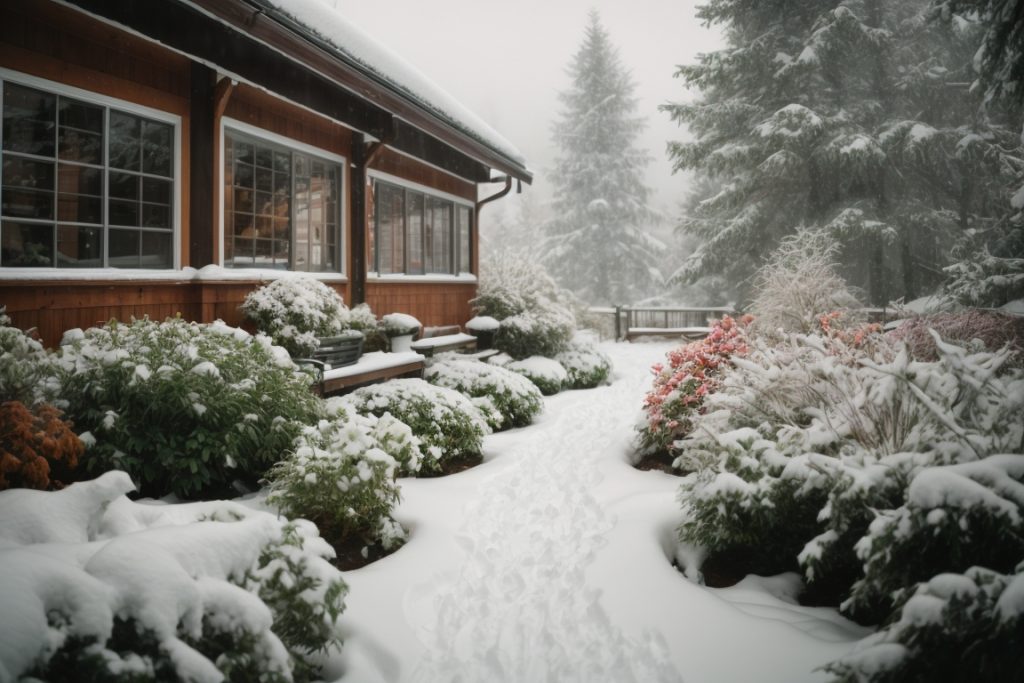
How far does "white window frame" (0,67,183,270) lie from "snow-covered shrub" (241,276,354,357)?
80 cm

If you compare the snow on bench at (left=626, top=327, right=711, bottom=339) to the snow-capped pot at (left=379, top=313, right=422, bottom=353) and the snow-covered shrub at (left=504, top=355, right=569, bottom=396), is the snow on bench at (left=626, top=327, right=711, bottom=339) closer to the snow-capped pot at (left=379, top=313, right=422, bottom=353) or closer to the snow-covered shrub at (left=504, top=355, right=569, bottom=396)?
the snow-covered shrub at (left=504, top=355, right=569, bottom=396)

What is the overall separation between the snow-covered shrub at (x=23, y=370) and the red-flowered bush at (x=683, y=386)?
4.23 m

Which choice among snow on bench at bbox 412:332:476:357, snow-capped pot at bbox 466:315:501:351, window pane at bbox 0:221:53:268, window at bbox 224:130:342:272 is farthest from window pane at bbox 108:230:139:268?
snow-capped pot at bbox 466:315:501:351

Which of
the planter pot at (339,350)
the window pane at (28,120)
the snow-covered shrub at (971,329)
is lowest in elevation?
the planter pot at (339,350)

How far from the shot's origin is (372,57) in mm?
6520

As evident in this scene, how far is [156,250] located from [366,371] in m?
2.16

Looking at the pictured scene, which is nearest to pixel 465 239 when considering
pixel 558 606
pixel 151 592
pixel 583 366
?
pixel 583 366

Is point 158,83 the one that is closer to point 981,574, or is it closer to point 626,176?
point 981,574

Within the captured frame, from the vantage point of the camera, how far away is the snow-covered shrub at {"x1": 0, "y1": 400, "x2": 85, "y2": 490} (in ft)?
8.98

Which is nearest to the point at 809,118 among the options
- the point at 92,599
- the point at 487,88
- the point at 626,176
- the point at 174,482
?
the point at 626,176

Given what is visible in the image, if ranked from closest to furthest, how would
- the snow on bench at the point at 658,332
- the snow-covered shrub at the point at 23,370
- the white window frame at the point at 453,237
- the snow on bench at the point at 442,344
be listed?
1. the snow-covered shrub at the point at 23,370
2. the snow on bench at the point at 442,344
3. the white window frame at the point at 453,237
4. the snow on bench at the point at 658,332

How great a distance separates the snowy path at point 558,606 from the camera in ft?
7.65

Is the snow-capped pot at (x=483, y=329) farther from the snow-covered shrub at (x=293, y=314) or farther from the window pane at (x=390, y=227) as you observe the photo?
the snow-covered shrub at (x=293, y=314)

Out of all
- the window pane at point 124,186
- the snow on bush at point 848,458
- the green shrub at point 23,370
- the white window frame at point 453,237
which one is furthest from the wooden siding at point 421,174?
the snow on bush at point 848,458
